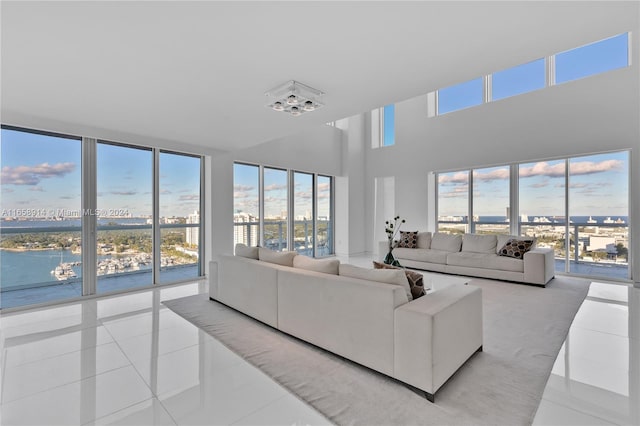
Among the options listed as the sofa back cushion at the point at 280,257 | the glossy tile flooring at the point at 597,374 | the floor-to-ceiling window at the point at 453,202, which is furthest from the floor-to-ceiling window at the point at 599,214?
the sofa back cushion at the point at 280,257

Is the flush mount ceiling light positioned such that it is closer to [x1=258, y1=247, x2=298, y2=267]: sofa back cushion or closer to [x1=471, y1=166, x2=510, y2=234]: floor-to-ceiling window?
[x1=258, y1=247, x2=298, y2=267]: sofa back cushion

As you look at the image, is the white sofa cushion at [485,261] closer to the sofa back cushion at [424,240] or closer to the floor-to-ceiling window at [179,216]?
the sofa back cushion at [424,240]

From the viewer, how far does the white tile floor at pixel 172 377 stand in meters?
1.82

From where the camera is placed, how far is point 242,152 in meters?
6.11

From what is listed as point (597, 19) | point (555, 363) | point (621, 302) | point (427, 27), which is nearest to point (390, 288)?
point (555, 363)

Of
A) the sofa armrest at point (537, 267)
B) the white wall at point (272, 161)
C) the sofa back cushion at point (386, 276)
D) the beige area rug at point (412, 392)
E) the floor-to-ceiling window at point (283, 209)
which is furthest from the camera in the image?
the floor-to-ceiling window at point (283, 209)

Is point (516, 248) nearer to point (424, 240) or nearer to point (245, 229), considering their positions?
point (424, 240)

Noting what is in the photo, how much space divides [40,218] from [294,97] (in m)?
3.77

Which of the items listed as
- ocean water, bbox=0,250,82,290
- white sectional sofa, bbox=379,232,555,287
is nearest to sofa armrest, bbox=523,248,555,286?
white sectional sofa, bbox=379,232,555,287

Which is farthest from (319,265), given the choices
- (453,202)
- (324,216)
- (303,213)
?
(453,202)

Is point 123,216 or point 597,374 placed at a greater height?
point 123,216

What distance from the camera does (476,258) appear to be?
5480 millimetres

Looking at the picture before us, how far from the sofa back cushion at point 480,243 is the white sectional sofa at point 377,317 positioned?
371 cm

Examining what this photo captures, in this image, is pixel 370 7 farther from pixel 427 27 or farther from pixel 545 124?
pixel 545 124
